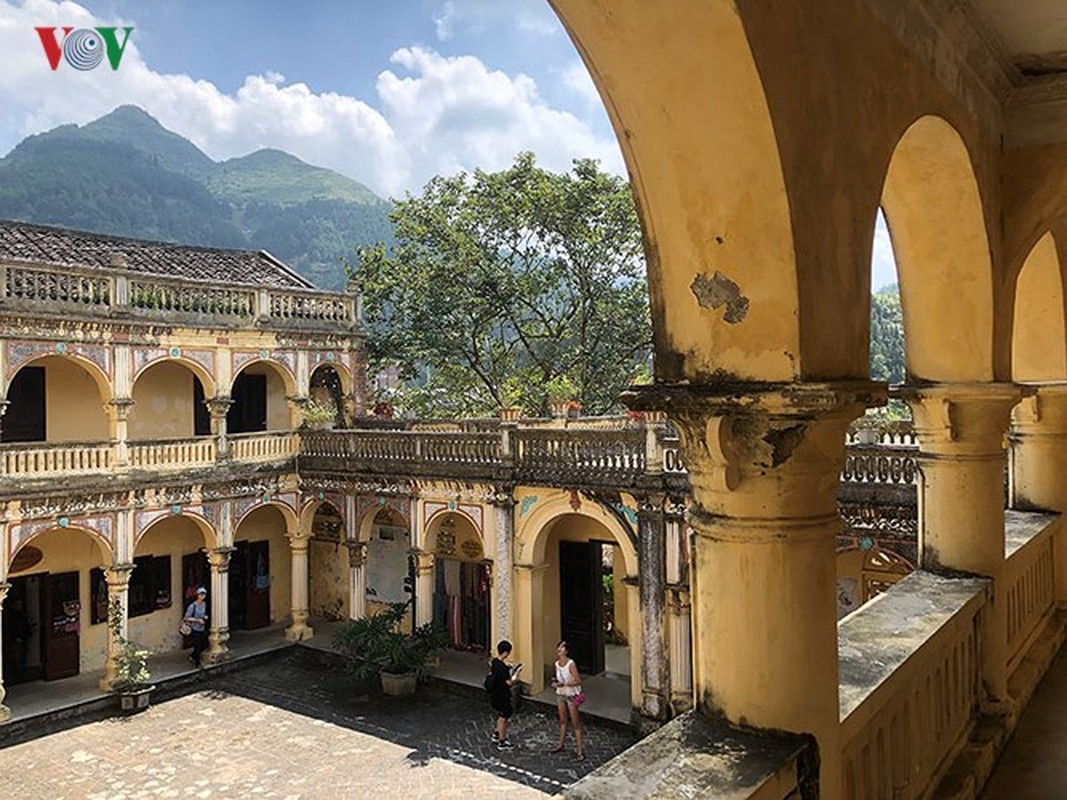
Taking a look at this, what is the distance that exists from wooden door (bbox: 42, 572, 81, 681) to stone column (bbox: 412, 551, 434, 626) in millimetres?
6484

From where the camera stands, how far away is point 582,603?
52.4 ft

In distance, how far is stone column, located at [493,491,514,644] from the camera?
50.1ft

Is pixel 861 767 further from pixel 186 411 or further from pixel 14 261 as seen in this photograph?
pixel 186 411

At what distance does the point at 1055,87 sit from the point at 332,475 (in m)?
15.4

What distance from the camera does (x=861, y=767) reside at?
325 centimetres

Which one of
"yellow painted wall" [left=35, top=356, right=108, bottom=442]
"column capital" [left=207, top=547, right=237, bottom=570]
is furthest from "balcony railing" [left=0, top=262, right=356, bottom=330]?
"column capital" [left=207, top=547, right=237, bottom=570]

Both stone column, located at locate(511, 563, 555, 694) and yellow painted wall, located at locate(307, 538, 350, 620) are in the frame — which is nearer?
stone column, located at locate(511, 563, 555, 694)

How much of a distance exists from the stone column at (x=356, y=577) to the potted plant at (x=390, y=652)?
5.08 ft

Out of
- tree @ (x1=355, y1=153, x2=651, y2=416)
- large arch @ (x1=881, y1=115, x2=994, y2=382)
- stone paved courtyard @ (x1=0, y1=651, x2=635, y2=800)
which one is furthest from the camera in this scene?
tree @ (x1=355, y1=153, x2=651, y2=416)

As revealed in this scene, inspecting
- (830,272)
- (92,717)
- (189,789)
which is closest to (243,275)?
(92,717)

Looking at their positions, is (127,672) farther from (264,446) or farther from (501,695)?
(501,695)

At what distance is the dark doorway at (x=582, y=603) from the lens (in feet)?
52.0

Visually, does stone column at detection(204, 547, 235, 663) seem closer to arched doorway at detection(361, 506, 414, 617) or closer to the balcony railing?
arched doorway at detection(361, 506, 414, 617)

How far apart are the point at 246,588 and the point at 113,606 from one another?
13.1 feet
